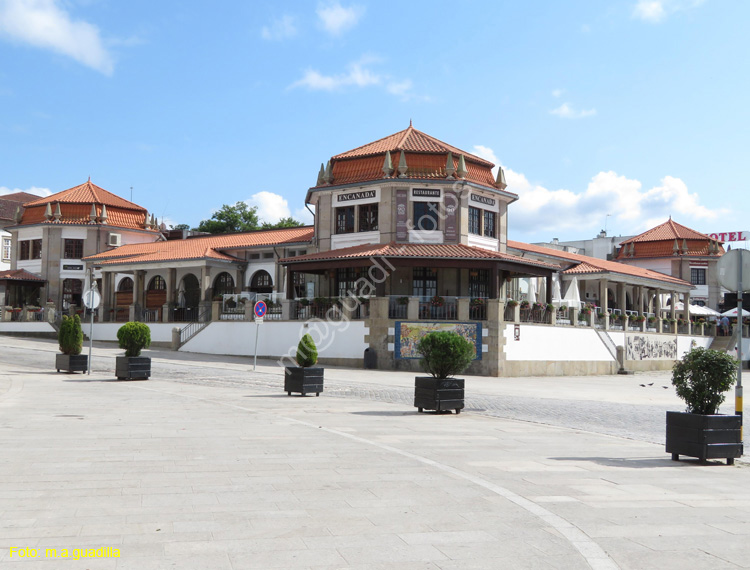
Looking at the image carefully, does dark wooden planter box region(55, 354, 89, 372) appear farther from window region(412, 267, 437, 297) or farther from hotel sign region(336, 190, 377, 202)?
A: hotel sign region(336, 190, 377, 202)

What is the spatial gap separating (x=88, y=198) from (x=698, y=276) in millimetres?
47923

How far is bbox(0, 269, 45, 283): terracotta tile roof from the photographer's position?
48.2 metres

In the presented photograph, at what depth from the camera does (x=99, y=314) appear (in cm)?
4553

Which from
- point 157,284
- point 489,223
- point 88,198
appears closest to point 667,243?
point 489,223

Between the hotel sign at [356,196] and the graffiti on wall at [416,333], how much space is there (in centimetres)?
787

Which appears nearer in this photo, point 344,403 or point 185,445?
point 185,445

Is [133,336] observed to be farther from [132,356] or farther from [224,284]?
[224,284]

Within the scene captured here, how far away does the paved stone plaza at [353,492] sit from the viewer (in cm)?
498

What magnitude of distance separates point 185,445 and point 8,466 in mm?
2258

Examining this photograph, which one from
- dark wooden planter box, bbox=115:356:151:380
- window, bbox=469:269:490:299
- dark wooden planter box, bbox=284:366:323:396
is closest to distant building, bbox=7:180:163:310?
window, bbox=469:269:490:299

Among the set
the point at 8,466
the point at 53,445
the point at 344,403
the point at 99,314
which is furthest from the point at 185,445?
the point at 99,314

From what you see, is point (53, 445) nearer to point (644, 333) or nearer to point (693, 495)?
point (693, 495)

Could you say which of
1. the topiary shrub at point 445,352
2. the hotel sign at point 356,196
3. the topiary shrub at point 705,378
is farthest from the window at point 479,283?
the topiary shrub at point 705,378

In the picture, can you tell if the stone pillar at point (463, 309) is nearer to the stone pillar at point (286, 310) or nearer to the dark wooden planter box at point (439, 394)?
the stone pillar at point (286, 310)
